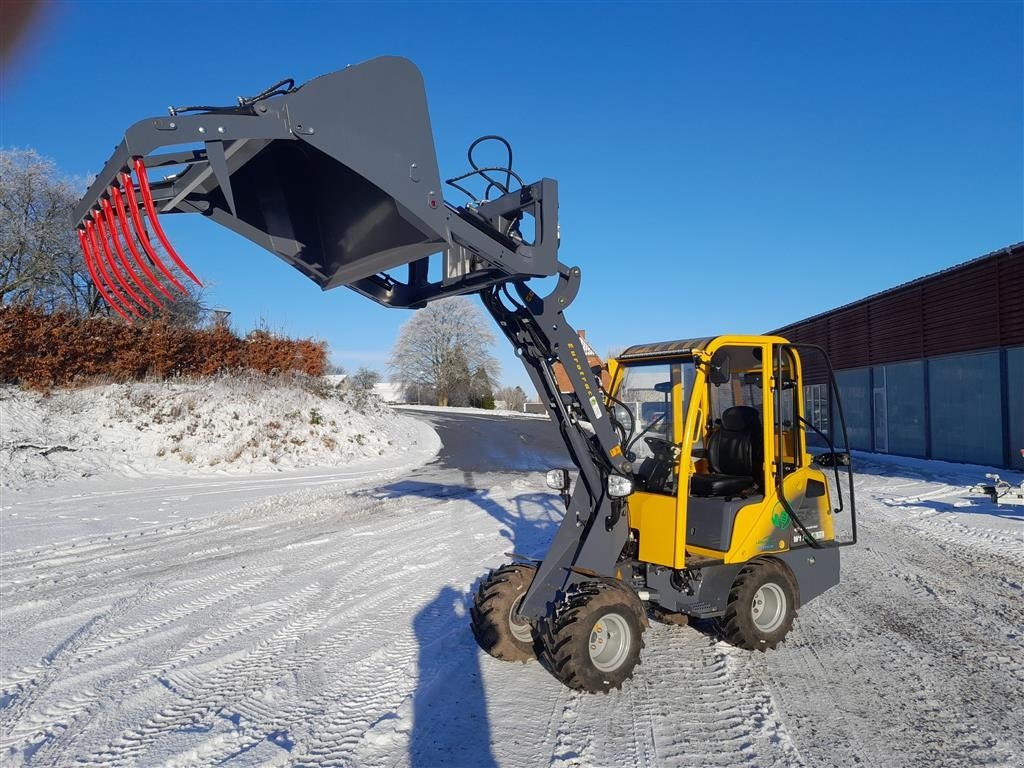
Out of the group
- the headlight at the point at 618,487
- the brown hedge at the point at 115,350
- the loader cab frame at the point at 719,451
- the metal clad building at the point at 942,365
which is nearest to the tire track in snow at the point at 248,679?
the headlight at the point at 618,487

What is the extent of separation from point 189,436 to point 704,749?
15887 millimetres

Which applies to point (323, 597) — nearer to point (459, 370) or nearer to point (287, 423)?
point (287, 423)

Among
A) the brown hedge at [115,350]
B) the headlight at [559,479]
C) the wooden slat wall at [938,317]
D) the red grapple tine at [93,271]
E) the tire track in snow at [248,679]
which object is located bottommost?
the tire track in snow at [248,679]

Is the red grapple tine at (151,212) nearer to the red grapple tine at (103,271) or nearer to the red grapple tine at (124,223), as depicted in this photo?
the red grapple tine at (124,223)

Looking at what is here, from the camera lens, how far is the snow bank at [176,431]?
47.4ft

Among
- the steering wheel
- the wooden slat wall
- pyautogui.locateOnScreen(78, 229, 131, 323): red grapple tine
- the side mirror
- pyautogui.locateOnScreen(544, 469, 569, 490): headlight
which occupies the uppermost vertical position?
the wooden slat wall

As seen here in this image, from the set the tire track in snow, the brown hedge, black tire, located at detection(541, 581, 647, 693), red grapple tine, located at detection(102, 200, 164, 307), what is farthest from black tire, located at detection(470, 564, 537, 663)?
the brown hedge

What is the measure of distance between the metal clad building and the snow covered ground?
691 cm

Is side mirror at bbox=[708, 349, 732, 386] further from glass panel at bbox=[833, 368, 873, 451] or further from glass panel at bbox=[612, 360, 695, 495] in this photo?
glass panel at bbox=[833, 368, 873, 451]

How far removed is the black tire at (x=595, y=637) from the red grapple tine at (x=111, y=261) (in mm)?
2852

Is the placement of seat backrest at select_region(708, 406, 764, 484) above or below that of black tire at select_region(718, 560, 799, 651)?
above

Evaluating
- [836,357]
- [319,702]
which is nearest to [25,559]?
[319,702]

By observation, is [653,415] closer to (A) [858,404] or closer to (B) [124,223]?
(B) [124,223]

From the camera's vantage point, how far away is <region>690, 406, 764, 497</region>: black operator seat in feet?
17.5
